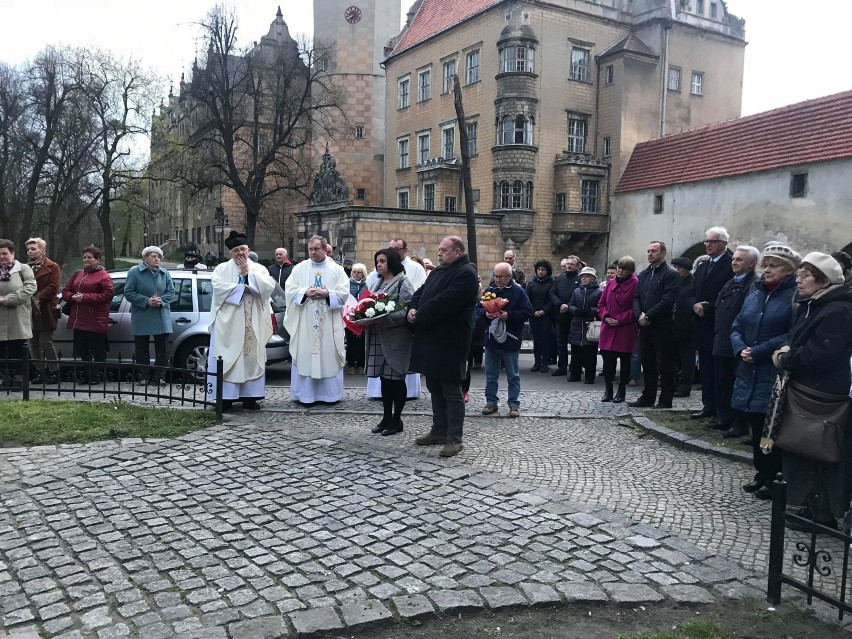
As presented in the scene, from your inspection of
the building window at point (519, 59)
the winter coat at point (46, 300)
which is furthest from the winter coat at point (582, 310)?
the building window at point (519, 59)

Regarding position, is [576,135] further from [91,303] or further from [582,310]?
[91,303]

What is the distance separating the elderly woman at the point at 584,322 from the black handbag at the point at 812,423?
682cm

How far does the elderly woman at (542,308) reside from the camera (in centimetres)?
1332

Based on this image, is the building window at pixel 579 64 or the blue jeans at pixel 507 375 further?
the building window at pixel 579 64

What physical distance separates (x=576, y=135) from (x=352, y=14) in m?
20.0

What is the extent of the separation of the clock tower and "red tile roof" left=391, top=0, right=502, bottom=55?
3445mm

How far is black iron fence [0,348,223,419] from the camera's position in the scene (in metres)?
8.41

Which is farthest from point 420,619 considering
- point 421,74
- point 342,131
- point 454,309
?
point 342,131

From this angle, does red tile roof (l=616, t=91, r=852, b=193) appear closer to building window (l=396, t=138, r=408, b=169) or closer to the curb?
building window (l=396, t=138, r=408, b=169)

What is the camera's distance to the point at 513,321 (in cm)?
923

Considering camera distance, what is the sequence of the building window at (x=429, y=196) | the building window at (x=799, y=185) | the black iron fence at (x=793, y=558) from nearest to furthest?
the black iron fence at (x=793, y=558), the building window at (x=799, y=185), the building window at (x=429, y=196)

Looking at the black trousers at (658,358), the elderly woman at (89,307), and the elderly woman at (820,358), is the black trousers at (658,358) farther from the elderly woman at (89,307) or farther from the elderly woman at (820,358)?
the elderly woman at (89,307)

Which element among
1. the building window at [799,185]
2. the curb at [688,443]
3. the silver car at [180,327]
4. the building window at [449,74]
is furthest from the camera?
the building window at [449,74]

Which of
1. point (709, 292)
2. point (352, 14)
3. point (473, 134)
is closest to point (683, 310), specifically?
point (709, 292)
